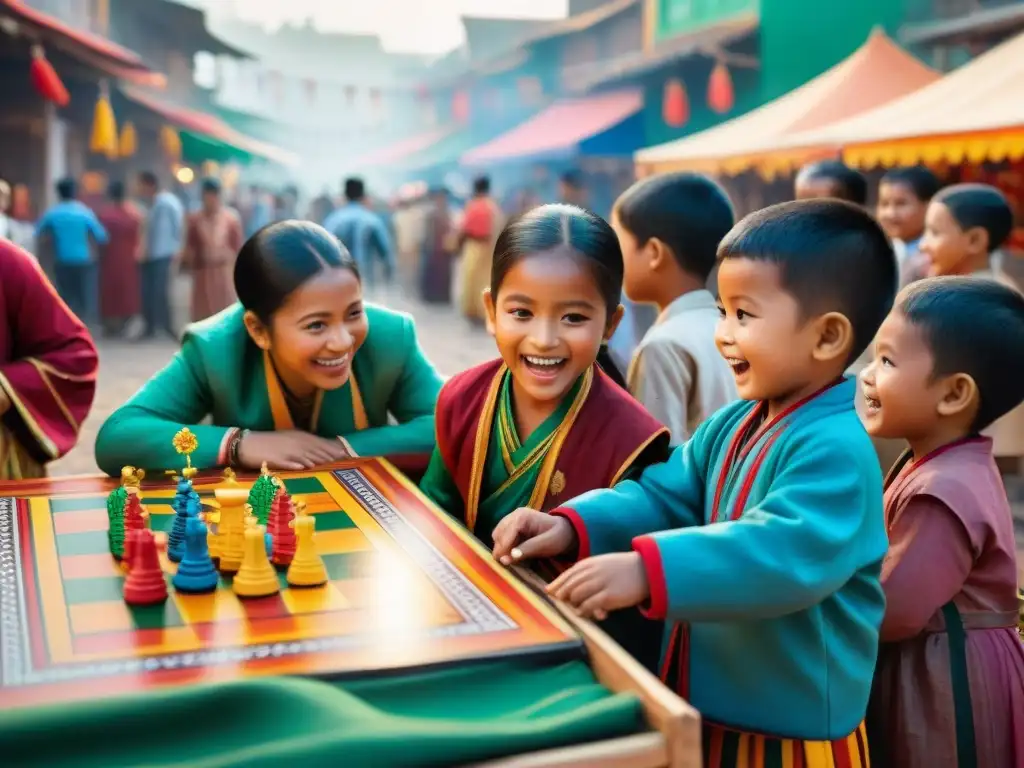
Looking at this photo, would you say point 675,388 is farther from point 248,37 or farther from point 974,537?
point 248,37

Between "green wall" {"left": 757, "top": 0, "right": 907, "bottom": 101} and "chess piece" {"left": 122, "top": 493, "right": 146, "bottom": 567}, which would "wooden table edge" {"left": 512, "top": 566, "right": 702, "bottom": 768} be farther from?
"green wall" {"left": 757, "top": 0, "right": 907, "bottom": 101}

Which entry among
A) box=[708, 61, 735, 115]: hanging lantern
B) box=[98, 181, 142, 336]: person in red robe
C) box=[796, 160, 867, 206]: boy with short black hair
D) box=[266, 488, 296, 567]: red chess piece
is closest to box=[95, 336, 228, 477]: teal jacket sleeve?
box=[266, 488, 296, 567]: red chess piece

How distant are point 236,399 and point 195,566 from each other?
3.88 feet

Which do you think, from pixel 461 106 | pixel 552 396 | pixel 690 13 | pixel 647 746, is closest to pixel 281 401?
pixel 552 396

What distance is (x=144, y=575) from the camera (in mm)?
1747

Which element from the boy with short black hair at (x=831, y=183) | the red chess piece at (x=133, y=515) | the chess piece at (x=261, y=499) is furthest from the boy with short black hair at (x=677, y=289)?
the boy with short black hair at (x=831, y=183)

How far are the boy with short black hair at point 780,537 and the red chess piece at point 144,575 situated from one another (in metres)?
0.56

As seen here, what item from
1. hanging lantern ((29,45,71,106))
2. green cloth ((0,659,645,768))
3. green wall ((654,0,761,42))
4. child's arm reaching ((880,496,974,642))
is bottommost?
child's arm reaching ((880,496,974,642))

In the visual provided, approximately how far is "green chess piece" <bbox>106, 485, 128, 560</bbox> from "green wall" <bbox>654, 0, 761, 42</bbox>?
48.4 ft

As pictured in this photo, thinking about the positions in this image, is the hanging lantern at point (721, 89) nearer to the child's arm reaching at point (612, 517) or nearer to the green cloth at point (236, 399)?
the green cloth at point (236, 399)

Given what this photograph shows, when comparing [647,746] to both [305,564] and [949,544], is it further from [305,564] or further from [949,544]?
[949,544]

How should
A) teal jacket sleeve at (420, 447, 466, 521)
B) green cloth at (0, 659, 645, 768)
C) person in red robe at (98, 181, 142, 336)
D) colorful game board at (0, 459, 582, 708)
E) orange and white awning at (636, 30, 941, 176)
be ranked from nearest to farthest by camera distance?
green cloth at (0, 659, 645, 768)
colorful game board at (0, 459, 582, 708)
teal jacket sleeve at (420, 447, 466, 521)
orange and white awning at (636, 30, 941, 176)
person in red robe at (98, 181, 142, 336)

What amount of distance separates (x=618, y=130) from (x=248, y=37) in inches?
2873

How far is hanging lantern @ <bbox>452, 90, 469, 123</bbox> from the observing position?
38.5m
